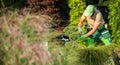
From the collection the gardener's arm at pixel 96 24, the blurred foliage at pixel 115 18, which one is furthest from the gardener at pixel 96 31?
the blurred foliage at pixel 115 18

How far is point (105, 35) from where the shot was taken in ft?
30.5

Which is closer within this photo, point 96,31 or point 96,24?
point 96,24

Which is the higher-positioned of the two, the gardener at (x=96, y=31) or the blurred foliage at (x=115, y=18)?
the gardener at (x=96, y=31)

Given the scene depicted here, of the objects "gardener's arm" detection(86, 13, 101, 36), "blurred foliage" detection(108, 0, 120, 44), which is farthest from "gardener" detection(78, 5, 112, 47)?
"blurred foliage" detection(108, 0, 120, 44)

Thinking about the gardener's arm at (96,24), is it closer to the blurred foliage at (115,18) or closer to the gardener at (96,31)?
the gardener at (96,31)

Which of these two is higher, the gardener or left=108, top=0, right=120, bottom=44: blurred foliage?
the gardener

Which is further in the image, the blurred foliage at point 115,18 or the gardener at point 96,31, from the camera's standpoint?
the blurred foliage at point 115,18

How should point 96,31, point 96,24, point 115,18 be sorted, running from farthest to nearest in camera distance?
point 115,18 → point 96,31 → point 96,24

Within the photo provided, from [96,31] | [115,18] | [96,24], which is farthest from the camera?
[115,18]

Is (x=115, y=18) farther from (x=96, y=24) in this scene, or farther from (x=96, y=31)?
(x=96, y=24)

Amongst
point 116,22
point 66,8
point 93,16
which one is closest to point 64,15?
point 66,8

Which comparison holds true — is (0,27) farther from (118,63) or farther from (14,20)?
(118,63)

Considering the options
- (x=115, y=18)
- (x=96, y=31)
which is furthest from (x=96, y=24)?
(x=115, y=18)

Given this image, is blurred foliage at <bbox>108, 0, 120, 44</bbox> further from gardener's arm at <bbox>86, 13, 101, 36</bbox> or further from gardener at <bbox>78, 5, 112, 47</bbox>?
gardener's arm at <bbox>86, 13, 101, 36</bbox>
